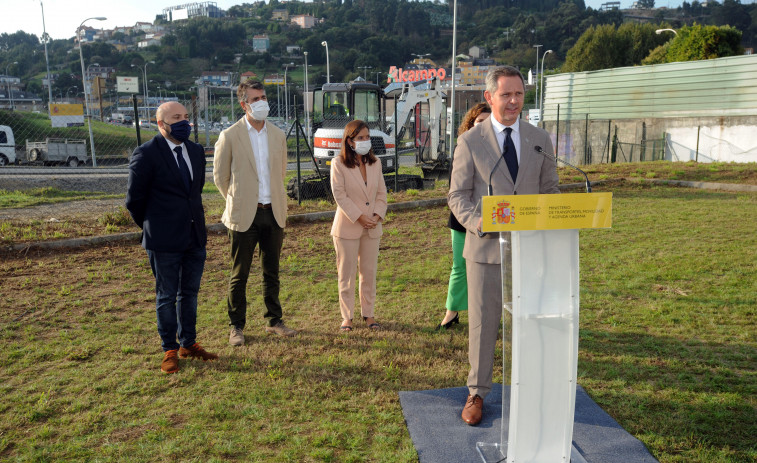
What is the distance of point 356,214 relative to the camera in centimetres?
546

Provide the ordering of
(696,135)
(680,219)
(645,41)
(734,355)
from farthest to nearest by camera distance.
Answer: (645,41)
(696,135)
(680,219)
(734,355)

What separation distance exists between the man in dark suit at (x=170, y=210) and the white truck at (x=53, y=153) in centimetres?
3147

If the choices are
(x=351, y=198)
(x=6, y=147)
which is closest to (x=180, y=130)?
(x=351, y=198)

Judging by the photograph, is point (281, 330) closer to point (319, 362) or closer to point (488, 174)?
point (319, 362)

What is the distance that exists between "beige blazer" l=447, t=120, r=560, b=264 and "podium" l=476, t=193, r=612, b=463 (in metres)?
0.53

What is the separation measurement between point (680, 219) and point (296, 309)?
7698 millimetres

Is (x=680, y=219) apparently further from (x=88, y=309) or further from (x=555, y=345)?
(x=88, y=309)

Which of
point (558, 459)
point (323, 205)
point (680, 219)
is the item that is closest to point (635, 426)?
point (558, 459)

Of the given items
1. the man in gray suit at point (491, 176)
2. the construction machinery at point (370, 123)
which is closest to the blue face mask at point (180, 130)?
the man in gray suit at point (491, 176)

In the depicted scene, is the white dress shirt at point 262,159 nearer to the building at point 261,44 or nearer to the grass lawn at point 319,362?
the grass lawn at point 319,362

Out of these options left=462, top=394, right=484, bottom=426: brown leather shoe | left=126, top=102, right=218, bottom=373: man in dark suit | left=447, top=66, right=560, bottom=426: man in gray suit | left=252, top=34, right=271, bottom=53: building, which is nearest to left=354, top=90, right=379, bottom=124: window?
left=126, top=102, right=218, bottom=373: man in dark suit

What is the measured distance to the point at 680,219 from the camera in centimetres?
1058

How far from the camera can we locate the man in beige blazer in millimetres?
5133

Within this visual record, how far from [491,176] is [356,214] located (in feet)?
7.00
